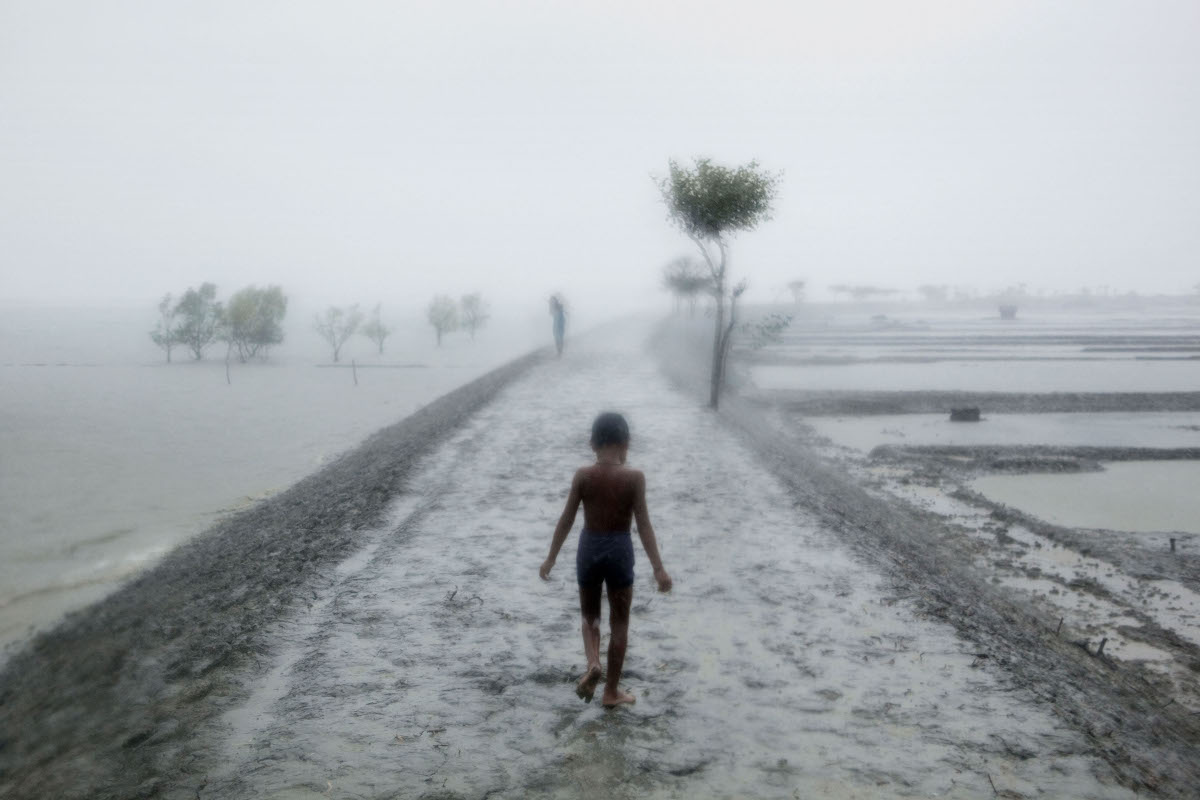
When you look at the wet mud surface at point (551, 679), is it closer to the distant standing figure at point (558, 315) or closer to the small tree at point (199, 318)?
the distant standing figure at point (558, 315)

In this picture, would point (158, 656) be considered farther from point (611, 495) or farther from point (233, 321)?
point (233, 321)

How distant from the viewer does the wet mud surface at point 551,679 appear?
14.8 ft

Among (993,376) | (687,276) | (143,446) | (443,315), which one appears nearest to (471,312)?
(443,315)

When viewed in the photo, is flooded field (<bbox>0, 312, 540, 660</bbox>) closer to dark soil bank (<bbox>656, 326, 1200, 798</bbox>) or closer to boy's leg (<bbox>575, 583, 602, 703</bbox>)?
boy's leg (<bbox>575, 583, 602, 703</bbox>)

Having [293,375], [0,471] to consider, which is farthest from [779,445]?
[293,375]

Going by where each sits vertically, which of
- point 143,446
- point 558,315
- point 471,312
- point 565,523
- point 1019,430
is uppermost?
point 471,312

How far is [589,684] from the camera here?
17.1 feet

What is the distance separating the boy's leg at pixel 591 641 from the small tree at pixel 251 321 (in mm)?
45023

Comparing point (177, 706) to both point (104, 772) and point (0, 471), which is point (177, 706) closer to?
point (104, 772)

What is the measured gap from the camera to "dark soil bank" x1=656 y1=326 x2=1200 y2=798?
189 inches

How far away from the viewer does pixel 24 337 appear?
2758 inches

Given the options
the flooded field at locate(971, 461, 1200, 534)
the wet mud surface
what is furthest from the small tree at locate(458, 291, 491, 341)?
the wet mud surface

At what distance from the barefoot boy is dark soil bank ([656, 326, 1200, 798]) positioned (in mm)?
2802

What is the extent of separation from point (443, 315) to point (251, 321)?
16.3 m
